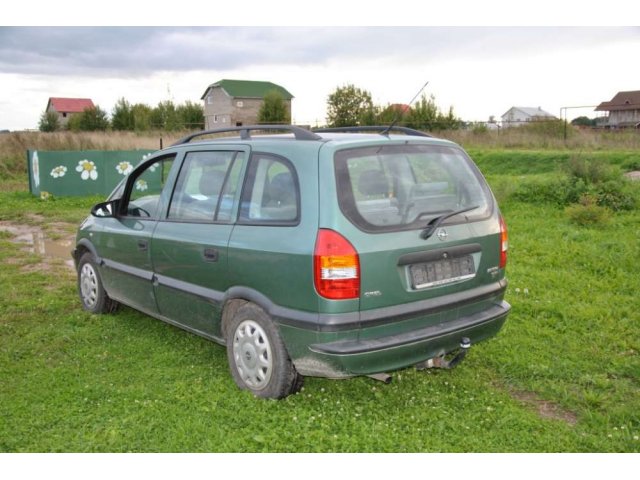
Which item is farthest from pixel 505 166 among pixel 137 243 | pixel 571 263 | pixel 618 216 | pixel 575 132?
pixel 137 243

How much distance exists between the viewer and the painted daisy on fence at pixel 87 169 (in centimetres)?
1662

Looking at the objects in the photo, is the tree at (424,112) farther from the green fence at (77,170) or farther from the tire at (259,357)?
the tire at (259,357)

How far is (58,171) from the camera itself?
1642 cm

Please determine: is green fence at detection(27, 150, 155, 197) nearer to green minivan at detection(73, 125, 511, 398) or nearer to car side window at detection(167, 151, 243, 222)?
car side window at detection(167, 151, 243, 222)

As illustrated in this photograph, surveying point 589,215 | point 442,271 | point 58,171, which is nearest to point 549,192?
point 589,215

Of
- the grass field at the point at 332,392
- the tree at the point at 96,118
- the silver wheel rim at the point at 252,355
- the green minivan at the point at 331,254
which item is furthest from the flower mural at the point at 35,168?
the tree at the point at 96,118

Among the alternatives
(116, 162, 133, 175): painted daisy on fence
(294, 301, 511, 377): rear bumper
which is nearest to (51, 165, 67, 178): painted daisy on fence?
(116, 162, 133, 175): painted daisy on fence

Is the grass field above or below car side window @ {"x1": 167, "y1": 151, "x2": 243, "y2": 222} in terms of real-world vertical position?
below

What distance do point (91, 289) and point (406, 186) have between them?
3.83 m

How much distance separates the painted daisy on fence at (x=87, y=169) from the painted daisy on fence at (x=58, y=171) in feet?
1.16

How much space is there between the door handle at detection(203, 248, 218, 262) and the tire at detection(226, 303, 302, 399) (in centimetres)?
43

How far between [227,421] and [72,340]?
2.31 meters

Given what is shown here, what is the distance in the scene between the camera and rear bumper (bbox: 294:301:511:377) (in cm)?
366
